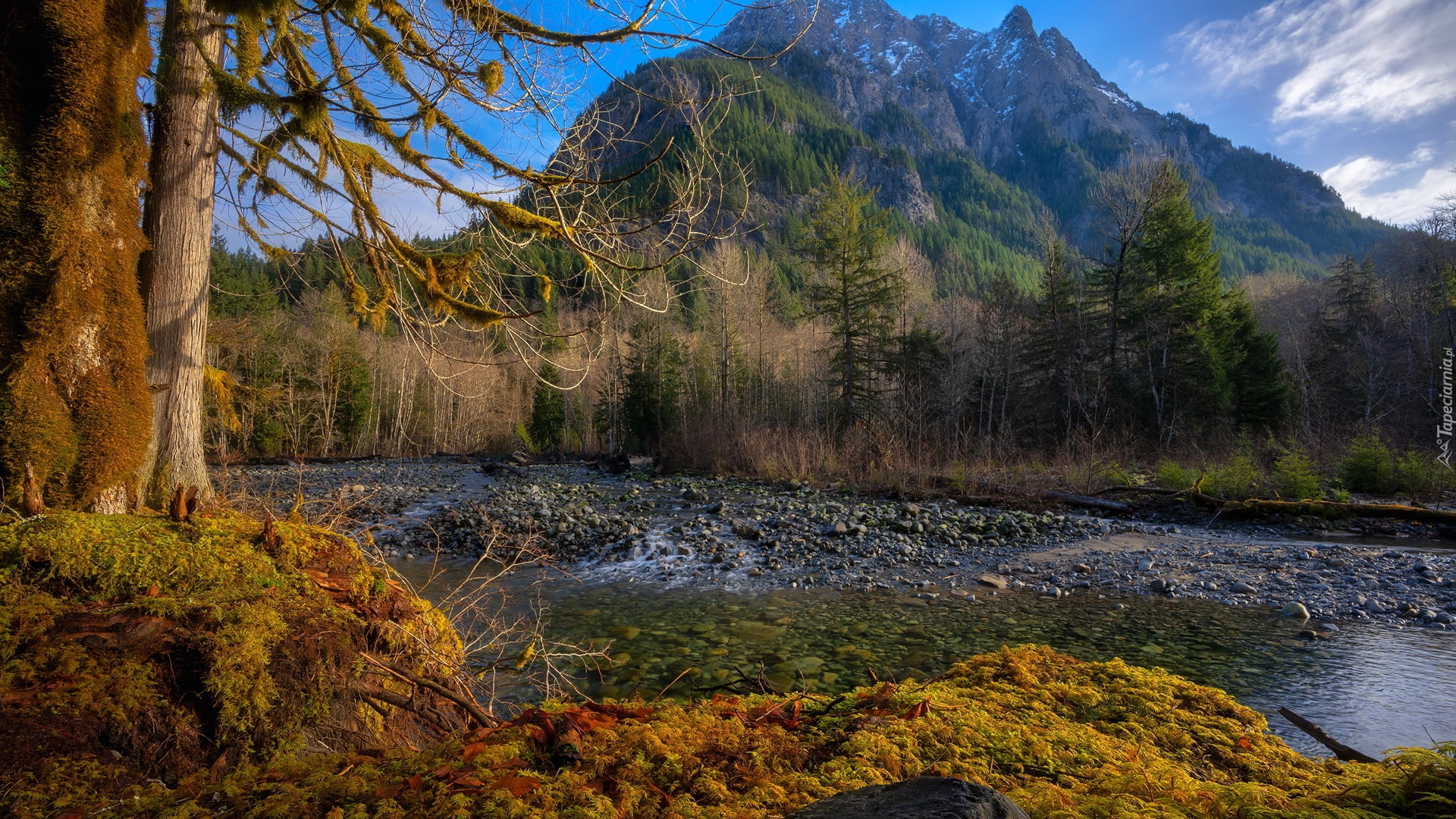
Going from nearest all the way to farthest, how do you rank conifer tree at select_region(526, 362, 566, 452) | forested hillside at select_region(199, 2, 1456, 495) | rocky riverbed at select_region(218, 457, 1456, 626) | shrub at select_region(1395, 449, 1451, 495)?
rocky riverbed at select_region(218, 457, 1456, 626) < shrub at select_region(1395, 449, 1451, 495) < forested hillside at select_region(199, 2, 1456, 495) < conifer tree at select_region(526, 362, 566, 452)

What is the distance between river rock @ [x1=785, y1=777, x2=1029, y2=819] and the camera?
1.01 m

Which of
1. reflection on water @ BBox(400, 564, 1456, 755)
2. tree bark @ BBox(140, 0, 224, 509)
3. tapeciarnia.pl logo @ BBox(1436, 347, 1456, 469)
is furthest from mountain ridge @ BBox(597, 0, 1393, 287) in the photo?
tree bark @ BBox(140, 0, 224, 509)

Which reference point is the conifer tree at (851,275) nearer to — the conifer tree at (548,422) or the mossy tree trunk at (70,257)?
the mossy tree trunk at (70,257)

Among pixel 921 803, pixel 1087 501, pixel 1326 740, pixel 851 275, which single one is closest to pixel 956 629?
pixel 1326 740

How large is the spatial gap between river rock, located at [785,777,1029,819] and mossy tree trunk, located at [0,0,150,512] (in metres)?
3.52

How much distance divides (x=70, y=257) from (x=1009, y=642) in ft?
23.2

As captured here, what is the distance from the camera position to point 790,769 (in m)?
1.61

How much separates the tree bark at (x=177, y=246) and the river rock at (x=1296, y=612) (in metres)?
9.62

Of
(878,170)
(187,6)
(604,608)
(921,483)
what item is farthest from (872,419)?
(878,170)

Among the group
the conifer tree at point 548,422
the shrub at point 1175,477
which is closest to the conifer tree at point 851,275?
the shrub at point 1175,477

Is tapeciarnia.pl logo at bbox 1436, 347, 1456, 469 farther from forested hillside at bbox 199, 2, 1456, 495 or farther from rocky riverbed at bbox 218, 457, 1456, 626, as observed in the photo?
rocky riverbed at bbox 218, 457, 1456, 626

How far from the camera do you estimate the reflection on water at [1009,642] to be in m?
4.39

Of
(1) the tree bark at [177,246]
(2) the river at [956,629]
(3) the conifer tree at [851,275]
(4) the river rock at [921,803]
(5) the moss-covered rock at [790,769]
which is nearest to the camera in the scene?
(4) the river rock at [921,803]

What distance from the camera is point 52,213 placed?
2885 mm
